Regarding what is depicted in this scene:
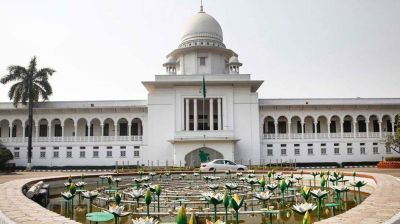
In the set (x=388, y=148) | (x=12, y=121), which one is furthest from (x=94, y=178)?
(x=388, y=148)

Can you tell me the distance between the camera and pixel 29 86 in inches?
1501

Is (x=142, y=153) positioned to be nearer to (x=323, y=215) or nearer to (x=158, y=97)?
(x=158, y=97)

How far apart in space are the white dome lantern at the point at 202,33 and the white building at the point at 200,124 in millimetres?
119

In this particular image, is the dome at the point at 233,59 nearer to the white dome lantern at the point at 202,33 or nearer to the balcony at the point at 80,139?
the white dome lantern at the point at 202,33

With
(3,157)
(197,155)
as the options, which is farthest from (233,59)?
(3,157)

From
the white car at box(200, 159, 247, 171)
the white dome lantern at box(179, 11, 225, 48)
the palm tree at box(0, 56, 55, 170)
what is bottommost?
the white car at box(200, 159, 247, 171)

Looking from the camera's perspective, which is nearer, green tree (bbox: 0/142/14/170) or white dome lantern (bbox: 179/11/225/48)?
green tree (bbox: 0/142/14/170)

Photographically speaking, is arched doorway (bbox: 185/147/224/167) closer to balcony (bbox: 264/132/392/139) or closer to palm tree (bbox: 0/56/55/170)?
balcony (bbox: 264/132/392/139)

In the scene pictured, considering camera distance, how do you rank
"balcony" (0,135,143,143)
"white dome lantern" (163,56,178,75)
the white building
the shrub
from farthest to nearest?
"white dome lantern" (163,56,178,75)
"balcony" (0,135,143,143)
the white building
the shrub

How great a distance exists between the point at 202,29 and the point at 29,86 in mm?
18864

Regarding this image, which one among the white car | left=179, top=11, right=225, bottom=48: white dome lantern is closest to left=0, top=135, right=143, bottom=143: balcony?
left=179, top=11, right=225, bottom=48: white dome lantern

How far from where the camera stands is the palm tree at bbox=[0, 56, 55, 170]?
125 ft

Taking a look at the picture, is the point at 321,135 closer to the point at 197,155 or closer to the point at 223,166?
the point at 197,155

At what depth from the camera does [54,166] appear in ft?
131
